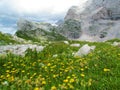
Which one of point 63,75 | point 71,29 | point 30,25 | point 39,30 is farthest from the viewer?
point 71,29

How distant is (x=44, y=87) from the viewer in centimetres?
834

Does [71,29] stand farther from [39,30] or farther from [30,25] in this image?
[39,30]

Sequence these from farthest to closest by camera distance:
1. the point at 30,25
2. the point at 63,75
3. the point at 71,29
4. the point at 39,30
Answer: the point at 71,29, the point at 30,25, the point at 39,30, the point at 63,75

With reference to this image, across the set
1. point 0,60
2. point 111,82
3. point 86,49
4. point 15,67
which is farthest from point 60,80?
point 86,49

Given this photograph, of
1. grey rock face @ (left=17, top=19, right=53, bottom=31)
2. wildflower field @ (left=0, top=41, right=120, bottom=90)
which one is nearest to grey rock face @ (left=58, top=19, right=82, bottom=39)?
grey rock face @ (left=17, top=19, right=53, bottom=31)

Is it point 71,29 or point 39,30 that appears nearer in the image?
point 39,30

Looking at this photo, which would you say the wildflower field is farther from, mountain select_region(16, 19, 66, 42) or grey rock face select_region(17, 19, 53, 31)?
grey rock face select_region(17, 19, 53, 31)

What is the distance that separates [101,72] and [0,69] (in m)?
3.73

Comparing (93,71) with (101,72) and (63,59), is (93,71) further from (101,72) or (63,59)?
(63,59)

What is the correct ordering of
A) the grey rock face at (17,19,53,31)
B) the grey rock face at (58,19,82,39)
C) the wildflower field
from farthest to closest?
1. the grey rock face at (58,19,82,39)
2. the grey rock face at (17,19,53,31)
3. the wildflower field

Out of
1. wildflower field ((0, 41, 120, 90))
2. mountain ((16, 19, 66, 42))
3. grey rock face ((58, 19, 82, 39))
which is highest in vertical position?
wildflower field ((0, 41, 120, 90))

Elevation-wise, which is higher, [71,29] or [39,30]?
[39,30]

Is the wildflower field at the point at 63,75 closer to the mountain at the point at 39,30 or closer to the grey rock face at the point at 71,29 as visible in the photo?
the mountain at the point at 39,30

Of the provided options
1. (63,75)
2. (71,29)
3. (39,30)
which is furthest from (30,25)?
(71,29)
